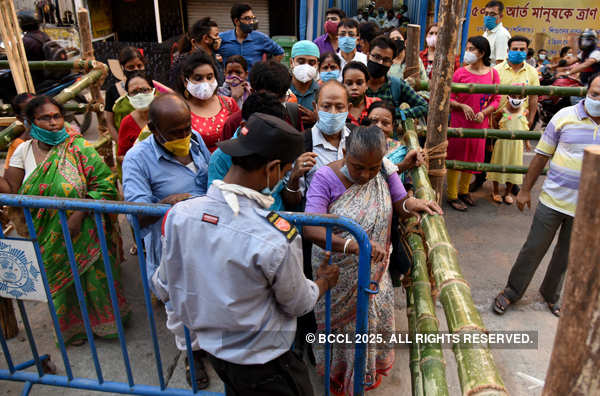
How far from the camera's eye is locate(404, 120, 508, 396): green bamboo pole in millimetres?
1420

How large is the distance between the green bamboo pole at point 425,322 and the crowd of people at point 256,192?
196 millimetres

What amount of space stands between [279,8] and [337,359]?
37.8ft

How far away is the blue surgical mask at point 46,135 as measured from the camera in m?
2.84

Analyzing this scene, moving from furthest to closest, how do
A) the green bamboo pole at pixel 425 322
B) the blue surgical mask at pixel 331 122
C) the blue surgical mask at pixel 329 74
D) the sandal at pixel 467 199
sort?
the sandal at pixel 467 199, the blue surgical mask at pixel 329 74, the blue surgical mask at pixel 331 122, the green bamboo pole at pixel 425 322

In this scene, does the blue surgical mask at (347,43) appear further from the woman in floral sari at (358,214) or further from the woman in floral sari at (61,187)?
the woman in floral sari at (61,187)

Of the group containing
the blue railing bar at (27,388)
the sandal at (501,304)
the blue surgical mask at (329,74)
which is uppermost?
the blue surgical mask at (329,74)

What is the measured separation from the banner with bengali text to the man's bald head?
417 inches

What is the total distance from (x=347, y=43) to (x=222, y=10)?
8.56 m

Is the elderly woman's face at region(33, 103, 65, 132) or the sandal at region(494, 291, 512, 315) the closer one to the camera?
the elderly woman's face at region(33, 103, 65, 132)

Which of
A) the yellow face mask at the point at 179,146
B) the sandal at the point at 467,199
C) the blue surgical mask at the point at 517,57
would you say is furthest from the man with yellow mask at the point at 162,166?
the blue surgical mask at the point at 517,57

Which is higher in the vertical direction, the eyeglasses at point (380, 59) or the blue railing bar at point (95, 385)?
the eyeglasses at point (380, 59)

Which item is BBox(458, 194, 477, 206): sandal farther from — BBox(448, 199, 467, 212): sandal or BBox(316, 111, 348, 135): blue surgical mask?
BBox(316, 111, 348, 135): blue surgical mask

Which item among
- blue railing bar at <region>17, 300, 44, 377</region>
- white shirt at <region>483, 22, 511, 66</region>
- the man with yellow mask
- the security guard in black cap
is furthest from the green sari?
white shirt at <region>483, 22, 511, 66</region>

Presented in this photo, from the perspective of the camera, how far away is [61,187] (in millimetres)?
2826
